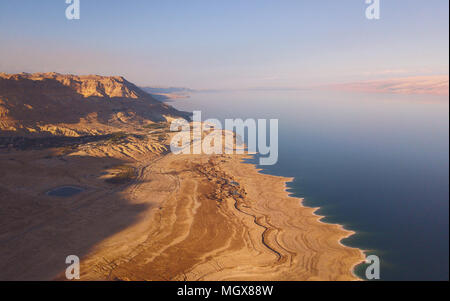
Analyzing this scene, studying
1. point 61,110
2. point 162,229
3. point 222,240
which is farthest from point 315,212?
point 61,110

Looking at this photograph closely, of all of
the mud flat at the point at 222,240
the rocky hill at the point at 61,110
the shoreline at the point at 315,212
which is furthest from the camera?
the rocky hill at the point at 61,110

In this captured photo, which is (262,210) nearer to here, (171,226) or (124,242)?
(171,226)

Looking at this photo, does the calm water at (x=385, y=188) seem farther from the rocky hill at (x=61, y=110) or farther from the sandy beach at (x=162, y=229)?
the rocky hill at (x=61, y=110)

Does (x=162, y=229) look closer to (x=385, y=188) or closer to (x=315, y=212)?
(x=315, y=212)

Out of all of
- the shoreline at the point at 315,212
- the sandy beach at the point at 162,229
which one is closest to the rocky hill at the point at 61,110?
the sandy beach at the point at 162,229

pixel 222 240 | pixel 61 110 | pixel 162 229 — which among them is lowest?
pixel 222 240
